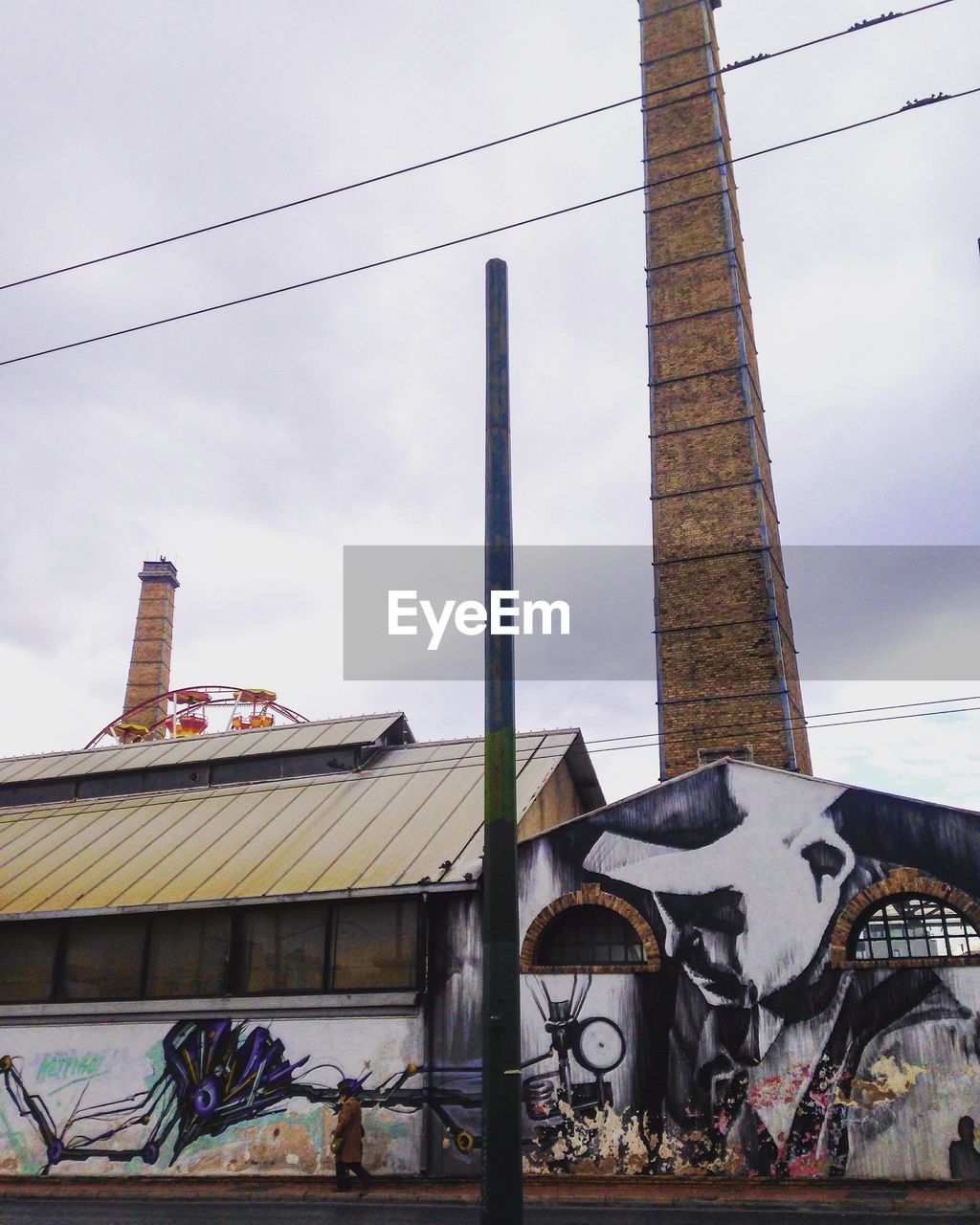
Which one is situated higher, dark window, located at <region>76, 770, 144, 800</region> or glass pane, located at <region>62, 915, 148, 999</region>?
dark window, located at <region>76, 770, 144, 800</region>

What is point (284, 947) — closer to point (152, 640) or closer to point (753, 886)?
point (753, 886)

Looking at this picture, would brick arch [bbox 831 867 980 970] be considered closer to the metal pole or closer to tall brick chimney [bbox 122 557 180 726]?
the metal pole

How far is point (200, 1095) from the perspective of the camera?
44.6ft

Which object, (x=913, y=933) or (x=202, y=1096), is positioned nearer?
(x=913, y=933)

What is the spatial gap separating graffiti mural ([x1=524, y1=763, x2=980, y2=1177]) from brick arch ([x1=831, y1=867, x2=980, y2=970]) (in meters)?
0.04

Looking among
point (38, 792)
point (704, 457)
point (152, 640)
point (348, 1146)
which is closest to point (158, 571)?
point (152, 640)

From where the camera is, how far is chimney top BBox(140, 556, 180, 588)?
39719 millimetres

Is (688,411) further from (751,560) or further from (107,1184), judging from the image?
(107,1184)

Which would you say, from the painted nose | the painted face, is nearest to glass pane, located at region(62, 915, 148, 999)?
the painted face

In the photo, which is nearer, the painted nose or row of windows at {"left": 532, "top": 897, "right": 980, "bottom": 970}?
row of windows at {"left": 532, "top": 897, "right": 980, "bottom": 970}

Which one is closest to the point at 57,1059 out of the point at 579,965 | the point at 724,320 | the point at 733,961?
the point at 579,965

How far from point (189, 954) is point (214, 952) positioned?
443 millimetres

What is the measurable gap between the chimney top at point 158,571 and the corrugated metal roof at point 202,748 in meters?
17.0

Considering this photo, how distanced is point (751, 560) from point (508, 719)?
55.4 feet
